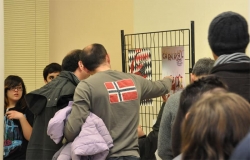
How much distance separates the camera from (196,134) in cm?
123

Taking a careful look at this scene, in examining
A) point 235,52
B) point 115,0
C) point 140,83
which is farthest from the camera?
point 115,0

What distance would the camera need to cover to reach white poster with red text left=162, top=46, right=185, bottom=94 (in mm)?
3169

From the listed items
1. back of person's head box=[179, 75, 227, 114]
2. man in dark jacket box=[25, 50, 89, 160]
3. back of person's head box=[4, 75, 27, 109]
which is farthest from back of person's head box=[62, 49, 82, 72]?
back of person's head box=[179, 75, 227, 114]

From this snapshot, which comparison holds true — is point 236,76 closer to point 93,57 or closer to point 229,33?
point 229,33

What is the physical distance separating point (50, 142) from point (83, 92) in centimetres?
57

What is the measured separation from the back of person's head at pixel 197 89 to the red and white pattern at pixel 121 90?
1140mm

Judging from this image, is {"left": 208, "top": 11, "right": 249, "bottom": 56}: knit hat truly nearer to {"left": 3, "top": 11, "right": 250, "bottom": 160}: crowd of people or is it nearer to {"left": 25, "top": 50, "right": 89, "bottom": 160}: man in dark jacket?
{"left": 3, "top": 11, "right": 250, "bottom": 160}: crowd of people

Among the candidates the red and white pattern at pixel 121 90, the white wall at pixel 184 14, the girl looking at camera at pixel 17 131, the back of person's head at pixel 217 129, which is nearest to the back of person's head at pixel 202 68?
the red and white pattern at pixel 121 90

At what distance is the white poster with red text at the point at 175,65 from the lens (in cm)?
317

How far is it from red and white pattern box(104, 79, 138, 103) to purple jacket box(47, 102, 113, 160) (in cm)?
17

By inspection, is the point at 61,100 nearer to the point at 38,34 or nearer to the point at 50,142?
the point at 50,142

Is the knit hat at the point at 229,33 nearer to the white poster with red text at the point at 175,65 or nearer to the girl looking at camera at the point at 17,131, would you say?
the white poster with red text at the point at 175,65

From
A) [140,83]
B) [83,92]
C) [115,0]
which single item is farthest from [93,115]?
[115,0]

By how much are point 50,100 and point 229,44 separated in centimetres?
152
